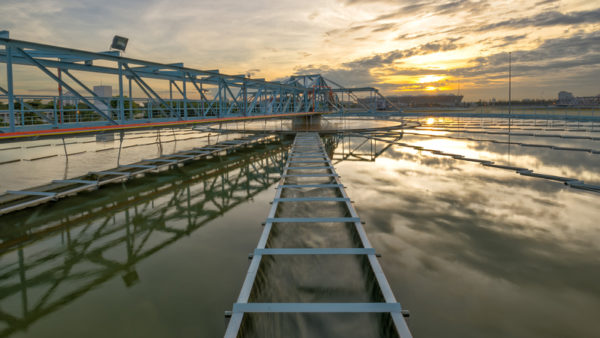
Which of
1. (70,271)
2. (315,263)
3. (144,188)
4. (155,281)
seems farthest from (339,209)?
(144,188)

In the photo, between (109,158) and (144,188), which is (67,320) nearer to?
(144,188)

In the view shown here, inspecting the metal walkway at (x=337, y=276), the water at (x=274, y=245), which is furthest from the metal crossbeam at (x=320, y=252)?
the water at (x=274, y=245)

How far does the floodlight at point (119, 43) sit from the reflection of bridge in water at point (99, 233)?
4921mm

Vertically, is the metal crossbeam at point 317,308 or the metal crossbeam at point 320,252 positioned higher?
the metal crossbeam at point 320,252

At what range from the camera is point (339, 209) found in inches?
273

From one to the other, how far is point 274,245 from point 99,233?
3.51m

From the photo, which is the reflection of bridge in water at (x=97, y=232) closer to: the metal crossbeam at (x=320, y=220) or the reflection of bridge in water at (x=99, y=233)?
the reflection of bridge in water at (x=99, y=233)

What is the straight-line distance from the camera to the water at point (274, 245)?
347 centimetres

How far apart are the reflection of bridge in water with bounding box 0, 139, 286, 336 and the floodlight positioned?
16.1 feet

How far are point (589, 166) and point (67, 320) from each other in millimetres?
16377

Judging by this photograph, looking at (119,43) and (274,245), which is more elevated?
(119,43)

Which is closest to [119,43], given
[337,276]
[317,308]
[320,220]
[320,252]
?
[320,220]

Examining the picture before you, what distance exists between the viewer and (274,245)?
16.8 feet

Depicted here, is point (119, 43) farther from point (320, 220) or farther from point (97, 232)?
point (320, 220)
